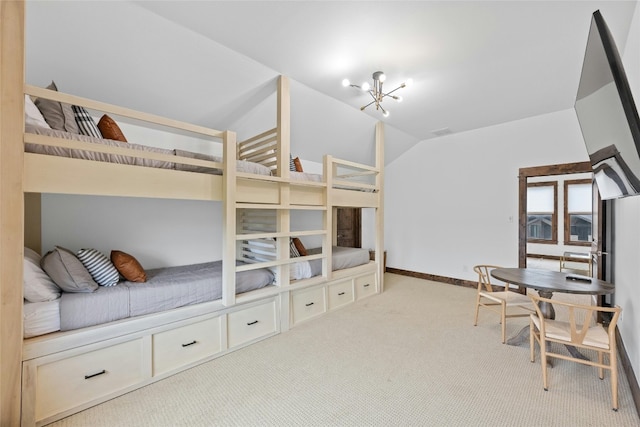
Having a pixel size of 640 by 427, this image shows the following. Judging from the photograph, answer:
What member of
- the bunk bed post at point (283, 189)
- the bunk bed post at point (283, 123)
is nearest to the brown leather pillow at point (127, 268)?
the bunk bed post at point (283, 189)

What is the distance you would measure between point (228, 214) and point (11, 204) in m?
1.29

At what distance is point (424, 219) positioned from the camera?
530 centimetres

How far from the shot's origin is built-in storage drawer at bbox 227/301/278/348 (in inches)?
99.0

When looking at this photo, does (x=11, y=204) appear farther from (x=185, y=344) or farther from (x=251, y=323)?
(x=251, y=323)

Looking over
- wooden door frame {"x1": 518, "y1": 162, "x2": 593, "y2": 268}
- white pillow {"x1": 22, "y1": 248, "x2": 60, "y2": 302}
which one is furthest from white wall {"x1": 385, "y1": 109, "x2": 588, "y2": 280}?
white pillow {"x1": 22, "y1": 248, "x2": 60, "y2": 302}

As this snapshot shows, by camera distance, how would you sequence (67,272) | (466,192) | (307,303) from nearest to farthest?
(67,272), (307,303), (466,192)

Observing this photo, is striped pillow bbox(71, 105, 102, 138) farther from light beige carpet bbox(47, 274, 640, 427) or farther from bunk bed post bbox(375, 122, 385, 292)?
bunk bed post bbox(375, 122, 385, 292)

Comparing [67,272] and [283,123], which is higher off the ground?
[283,123]

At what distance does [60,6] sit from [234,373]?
300 centimetres

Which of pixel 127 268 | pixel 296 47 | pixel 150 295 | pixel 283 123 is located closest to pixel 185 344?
pixel 150 295

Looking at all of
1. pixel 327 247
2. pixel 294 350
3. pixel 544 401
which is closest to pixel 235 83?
pixel 327 247

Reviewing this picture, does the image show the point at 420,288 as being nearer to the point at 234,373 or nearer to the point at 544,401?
the point at 544,401

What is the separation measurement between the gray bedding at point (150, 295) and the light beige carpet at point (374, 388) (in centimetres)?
56

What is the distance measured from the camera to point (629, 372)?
6.52 ft
